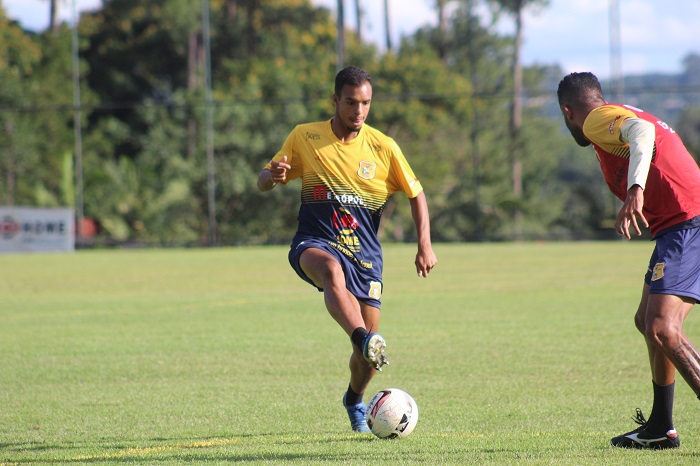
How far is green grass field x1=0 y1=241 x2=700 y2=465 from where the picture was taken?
5750 mm

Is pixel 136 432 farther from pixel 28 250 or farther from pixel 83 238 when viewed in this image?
pixel 83 238

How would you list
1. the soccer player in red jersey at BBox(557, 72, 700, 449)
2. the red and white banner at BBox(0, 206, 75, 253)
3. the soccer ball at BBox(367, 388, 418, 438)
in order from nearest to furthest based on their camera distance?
the soccer player in red jersey at BBox(557, 72, 700, 449), the soccer ball at BBox(367, 388, 418, 438), the red and white banner at BBox(0, 206, 75, 253)

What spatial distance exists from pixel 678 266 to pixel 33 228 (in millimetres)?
29616

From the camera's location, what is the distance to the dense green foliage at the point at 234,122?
3978 centimetres

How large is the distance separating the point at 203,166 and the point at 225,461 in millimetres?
36660

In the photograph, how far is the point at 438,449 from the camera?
5.61m

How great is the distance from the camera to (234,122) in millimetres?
42406

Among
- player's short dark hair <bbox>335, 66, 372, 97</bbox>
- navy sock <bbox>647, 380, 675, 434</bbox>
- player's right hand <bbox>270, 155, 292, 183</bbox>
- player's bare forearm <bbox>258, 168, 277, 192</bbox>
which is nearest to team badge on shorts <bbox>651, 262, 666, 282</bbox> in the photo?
navy sock <bbox>647, 380, 675, 434</bbox>

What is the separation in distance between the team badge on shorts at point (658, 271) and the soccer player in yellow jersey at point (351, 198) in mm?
1380

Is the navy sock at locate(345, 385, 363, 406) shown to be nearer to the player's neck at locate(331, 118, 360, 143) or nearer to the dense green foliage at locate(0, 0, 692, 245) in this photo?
the player's neck at locate(331, 118, 360, 143)

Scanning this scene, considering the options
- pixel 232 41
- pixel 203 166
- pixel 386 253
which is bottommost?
pixel 386 253

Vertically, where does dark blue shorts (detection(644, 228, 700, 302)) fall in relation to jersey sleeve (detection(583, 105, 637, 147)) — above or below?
below

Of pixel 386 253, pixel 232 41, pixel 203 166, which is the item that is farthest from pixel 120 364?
pixel 232 41

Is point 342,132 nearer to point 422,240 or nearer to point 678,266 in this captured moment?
point 422,240
